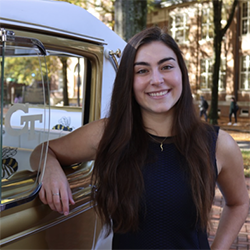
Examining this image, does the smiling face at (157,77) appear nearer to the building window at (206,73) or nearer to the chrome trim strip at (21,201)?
the chrome trim strip at (21,201)

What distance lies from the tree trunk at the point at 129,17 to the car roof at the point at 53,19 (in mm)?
3777

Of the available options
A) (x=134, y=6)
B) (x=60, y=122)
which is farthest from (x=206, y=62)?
(x=60, y=122)

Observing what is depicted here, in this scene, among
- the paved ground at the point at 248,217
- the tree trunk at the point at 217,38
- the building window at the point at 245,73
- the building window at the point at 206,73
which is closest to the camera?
the paved ground at the point at 248,217

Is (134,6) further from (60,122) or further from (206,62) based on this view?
(206,62)

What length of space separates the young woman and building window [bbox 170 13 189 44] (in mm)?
24921

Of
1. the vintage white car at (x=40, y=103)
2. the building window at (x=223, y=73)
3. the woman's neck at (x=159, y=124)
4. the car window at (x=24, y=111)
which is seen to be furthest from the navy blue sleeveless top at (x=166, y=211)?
the building window at (x=223, y=73)

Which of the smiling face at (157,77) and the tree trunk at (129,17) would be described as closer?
the smiling face at (157,77)

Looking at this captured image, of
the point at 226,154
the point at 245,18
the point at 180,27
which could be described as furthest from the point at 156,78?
the point at 180,27

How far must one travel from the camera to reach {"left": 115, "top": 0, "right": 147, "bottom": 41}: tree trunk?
18.8 ft

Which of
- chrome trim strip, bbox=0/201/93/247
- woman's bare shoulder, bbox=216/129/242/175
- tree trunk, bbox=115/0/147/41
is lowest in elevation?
chrome trim strip, bbox=0/201/93/247

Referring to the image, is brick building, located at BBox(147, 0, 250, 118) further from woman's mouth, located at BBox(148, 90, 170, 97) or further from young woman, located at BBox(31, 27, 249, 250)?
woman's mouth, located at BBox(148, 90, 170, 97)

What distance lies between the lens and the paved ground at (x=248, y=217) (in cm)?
429

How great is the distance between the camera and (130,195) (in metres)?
1.59

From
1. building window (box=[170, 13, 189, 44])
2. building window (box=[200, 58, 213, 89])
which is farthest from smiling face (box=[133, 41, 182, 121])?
building window (box=[170, 13, 189, 44])
